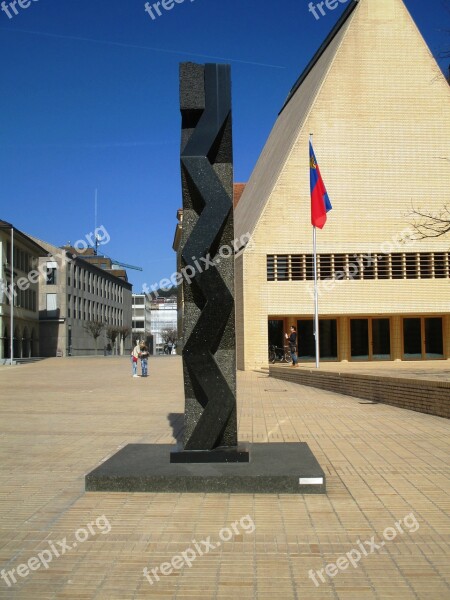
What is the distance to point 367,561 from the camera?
14.4 ft

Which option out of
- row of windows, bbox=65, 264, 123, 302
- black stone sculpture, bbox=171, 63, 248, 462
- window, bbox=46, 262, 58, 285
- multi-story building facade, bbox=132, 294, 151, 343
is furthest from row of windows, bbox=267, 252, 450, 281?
multi-story building facade, bbox=132, 294, 151, 343

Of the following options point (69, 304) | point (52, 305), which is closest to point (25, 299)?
point (52, 305)

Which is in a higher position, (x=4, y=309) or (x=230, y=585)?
(x=4, y=309)

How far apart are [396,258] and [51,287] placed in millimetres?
52136

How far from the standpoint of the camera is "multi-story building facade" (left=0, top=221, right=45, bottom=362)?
50.8m

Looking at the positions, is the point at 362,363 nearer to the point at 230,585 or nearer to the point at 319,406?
the point at 319,406

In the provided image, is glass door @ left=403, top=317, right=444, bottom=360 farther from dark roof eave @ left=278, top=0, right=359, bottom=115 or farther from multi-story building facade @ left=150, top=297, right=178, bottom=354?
multi-story building facade @ left=150, top=297, right=178, bottom=354

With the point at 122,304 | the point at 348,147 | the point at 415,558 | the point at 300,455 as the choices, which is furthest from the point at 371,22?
the point at 122,304

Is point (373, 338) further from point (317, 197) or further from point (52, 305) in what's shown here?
point (52, 305)

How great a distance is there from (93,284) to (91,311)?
4.02 m

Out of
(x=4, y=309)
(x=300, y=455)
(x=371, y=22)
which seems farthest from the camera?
(x=4, y=309)

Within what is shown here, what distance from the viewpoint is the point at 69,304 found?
76062mm

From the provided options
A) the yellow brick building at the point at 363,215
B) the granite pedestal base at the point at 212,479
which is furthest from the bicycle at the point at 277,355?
the granite pedestal base at the point at 212,479

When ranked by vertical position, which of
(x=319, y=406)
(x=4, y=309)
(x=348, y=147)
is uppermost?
(x=348, y=147)
